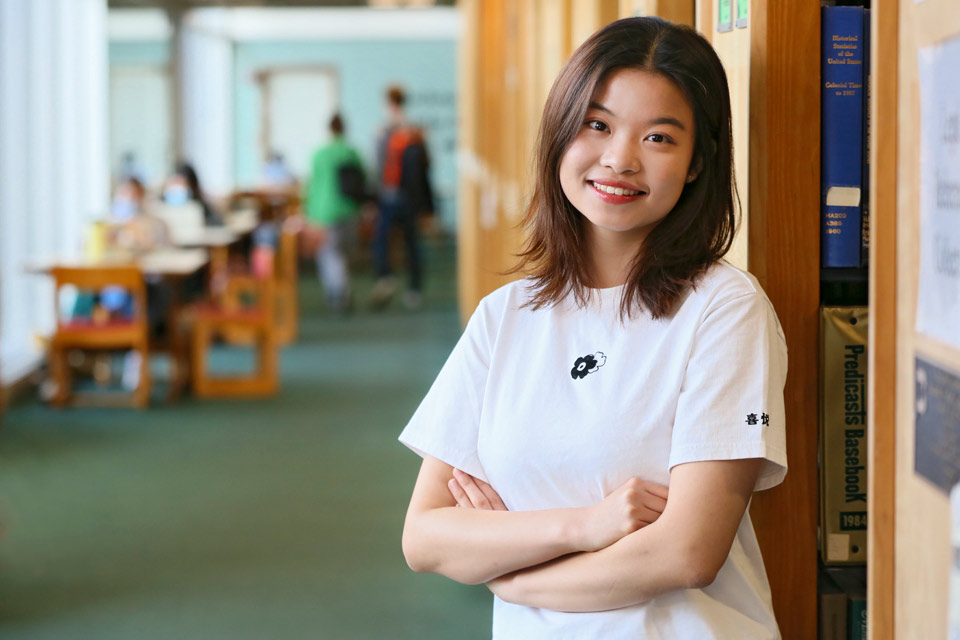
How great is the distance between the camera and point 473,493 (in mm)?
1449

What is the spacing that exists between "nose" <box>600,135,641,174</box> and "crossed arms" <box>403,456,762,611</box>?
1.17 feet

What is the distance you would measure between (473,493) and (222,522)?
130 inches

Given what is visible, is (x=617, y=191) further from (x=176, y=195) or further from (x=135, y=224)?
(x=176, y=195)

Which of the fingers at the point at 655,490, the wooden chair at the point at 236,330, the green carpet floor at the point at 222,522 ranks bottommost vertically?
the green carpet floor at the point at 222,522

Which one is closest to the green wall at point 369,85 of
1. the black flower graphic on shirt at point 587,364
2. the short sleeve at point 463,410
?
the short sleeve at point 463,410

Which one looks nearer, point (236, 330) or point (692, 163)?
point (692, 163)

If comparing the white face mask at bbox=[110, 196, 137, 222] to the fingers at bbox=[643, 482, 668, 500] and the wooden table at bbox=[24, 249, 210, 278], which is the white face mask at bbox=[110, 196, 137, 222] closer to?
the wooden table at bbox=[24, 249, 210, 278]

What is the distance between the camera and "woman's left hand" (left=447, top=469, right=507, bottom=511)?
1443mm

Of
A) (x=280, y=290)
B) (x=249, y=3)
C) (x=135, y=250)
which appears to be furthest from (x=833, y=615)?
(x=249, y=3)

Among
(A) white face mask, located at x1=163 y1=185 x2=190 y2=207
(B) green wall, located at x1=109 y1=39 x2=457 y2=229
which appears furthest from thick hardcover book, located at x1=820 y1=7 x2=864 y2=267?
(B) green wall, located at x1=109 y1=39 x2=457 y2=229

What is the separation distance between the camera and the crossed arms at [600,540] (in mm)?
1269

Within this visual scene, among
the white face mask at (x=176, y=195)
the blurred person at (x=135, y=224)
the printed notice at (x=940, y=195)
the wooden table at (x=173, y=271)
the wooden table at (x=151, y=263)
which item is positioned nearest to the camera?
the printed notice at (x=940, y=195)

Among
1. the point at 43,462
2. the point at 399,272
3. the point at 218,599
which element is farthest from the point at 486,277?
the point at 399,272

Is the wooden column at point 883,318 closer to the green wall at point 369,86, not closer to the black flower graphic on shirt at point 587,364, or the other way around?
the black flower graphic on shirt at point 587,364
